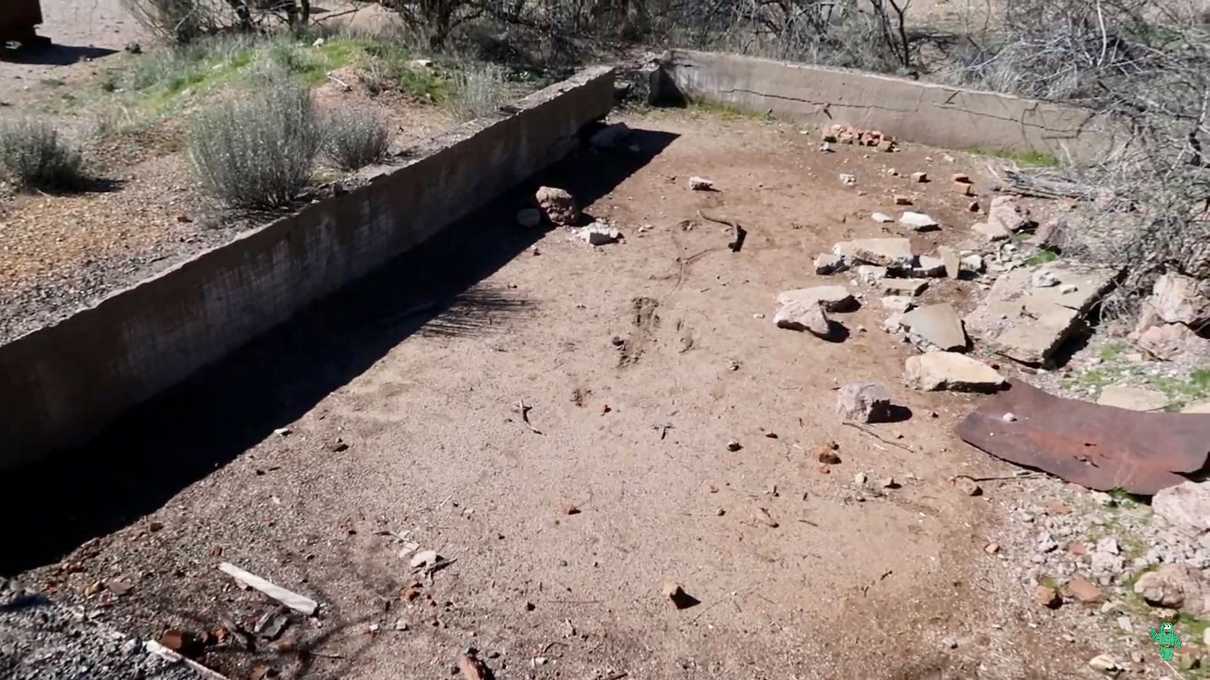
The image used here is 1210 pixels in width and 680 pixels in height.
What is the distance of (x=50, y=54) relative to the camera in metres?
12.5

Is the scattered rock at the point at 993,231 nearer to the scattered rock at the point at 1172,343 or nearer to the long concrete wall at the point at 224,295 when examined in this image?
the scattered rock at the point at 1172,343

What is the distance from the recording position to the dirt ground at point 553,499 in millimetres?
3932

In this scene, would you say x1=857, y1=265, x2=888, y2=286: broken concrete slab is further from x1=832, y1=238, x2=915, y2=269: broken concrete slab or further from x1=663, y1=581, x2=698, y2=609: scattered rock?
x1=663, y1=581, x2=698, y2=609: scattered rock

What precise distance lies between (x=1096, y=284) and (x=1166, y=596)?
291cm

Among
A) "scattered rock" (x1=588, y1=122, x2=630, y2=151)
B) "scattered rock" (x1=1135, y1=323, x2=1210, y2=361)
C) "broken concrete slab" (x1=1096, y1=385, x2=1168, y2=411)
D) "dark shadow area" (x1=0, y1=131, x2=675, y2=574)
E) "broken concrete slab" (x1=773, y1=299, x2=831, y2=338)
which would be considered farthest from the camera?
"scattered rock" (x1=588, y1=122, x2=630, y2=151)

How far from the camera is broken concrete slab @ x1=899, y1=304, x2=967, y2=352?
244 inches

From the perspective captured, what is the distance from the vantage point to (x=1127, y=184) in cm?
686

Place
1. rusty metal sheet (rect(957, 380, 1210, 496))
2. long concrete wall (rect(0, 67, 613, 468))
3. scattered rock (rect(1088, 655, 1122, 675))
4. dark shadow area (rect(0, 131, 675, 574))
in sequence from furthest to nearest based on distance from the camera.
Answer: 1. rusty metal sheet (rect(957, 380, 1210, 496))
2. long concrete wall (rect(0, 67, 613, 468))
3. dark shadow area (rect(0, 131, 675, 574))
4. scattered rock (rect(1088, 655, 1122, 675))

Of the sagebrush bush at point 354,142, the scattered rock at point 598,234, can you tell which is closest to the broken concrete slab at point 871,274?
the scattered rock at point 598,234

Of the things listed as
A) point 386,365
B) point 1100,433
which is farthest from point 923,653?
point 386,365

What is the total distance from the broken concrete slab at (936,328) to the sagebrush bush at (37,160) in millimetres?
5520

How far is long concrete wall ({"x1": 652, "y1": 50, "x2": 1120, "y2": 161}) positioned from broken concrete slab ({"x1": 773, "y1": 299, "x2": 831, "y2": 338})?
373 cm

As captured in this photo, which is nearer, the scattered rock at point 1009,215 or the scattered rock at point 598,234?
the scattered rock at point 598,234

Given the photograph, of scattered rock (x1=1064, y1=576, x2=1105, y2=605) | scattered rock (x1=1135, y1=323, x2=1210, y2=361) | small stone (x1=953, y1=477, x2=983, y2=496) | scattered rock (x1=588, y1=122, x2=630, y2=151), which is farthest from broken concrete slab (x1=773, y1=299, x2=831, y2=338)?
scattered rock (x1=588, y1=122, x2=630, y2=151)
